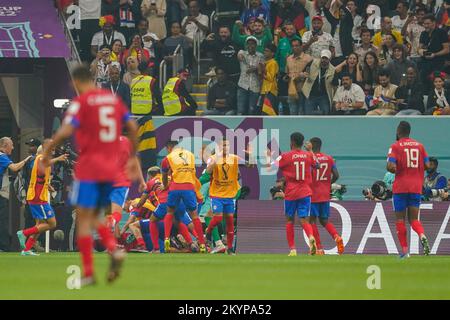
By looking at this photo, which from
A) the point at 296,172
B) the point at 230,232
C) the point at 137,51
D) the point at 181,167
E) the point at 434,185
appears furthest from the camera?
the point at 137,51

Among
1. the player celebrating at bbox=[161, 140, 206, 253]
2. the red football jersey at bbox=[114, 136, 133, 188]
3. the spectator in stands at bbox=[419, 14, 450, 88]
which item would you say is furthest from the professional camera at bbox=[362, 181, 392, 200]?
the red football jersey at bbox=[114, 136, 133, 188]

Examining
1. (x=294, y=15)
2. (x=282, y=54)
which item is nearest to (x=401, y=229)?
(x=282, y=54)

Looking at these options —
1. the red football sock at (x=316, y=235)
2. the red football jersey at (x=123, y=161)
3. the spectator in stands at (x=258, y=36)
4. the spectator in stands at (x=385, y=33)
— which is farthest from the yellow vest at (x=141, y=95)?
the red football jersey at (x=123, y=161)

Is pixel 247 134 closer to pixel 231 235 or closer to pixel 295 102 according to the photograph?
pixel 295 102

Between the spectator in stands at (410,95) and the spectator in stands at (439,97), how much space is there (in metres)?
0.25

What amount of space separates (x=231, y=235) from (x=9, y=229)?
8150 mm

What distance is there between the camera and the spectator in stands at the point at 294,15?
32.0 m

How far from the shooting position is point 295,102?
30.7 m

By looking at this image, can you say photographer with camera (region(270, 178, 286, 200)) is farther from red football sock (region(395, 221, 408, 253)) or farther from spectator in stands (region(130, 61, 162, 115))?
red football sock (region(395, 221, 408, 253))

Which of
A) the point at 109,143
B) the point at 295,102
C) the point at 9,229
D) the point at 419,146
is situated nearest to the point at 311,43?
the point at 295,102

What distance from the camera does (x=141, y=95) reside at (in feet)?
101

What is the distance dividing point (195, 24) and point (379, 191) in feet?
23.1

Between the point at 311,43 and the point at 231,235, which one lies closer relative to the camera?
the point at 231,235

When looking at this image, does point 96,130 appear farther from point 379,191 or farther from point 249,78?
point 249,78
